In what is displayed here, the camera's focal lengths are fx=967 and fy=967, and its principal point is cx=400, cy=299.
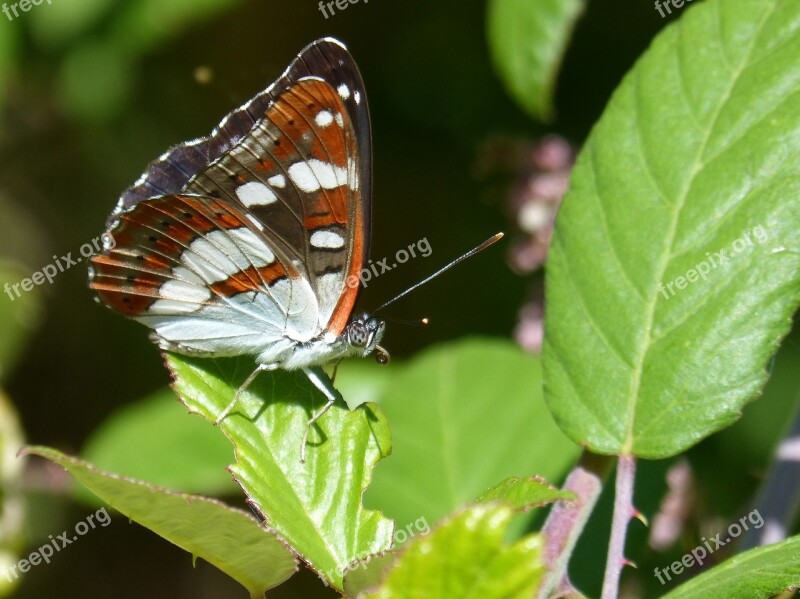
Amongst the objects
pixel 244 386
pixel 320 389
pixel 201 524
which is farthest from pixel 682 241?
pixel 201 524

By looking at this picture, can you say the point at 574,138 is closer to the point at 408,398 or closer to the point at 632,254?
the point at 408,398

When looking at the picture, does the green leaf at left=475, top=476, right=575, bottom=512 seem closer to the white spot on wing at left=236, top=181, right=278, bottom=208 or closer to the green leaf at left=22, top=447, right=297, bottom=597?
the green leaf at left=22, top=447, right=297, bottom=597

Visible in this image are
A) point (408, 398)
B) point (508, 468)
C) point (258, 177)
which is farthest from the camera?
point (408, 398)

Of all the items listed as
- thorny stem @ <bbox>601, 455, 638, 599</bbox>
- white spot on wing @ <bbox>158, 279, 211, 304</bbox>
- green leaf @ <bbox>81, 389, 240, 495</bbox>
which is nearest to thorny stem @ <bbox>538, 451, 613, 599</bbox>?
thorny stem @ <bbox>601, 455, 638, 599</bbox>

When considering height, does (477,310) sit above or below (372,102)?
below

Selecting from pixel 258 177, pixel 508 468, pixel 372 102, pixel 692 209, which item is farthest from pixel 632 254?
pixel 372 102

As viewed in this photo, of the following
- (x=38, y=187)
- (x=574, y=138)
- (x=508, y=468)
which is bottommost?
(x=508, y=468)

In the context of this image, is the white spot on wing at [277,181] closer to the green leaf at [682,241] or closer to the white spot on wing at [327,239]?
the white spot on wing at [327,239]
